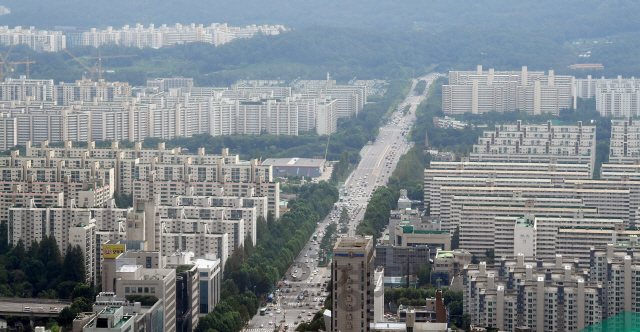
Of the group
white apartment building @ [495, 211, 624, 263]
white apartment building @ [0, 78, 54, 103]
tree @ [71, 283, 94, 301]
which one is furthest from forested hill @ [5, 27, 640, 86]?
tree @ [71, 283, 94, 301]

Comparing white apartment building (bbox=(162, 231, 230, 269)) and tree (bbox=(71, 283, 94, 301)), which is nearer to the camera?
tree (bbox=(71, 283, 94, 301))

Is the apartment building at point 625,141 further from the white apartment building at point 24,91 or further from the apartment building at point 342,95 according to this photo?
the white apartment building at point 24,91

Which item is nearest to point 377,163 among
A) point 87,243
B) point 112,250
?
point 87,243

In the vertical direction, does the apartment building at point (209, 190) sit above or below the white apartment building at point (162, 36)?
below

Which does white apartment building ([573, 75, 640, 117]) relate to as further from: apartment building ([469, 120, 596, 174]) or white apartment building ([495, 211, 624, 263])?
white apartment building ([495, 211, 624, 263])

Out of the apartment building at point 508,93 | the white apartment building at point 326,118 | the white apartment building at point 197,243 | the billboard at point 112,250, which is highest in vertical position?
the apartment building at point 508,93

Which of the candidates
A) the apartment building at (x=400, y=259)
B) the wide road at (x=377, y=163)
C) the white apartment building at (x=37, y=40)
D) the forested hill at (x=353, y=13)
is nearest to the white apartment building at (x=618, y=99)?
the wide road at (x=377, y=163)

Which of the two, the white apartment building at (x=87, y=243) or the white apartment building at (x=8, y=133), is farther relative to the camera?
the white apartment building at (x=8, y=133)
